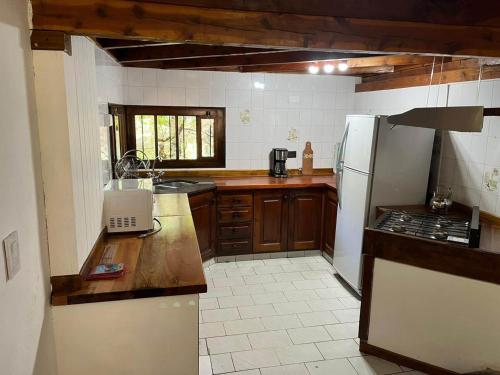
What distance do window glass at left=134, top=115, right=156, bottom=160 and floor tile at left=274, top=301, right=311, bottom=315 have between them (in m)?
2.20

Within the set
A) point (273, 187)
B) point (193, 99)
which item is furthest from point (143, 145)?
point (273, 187)

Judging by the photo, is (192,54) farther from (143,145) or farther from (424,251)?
(424,251)

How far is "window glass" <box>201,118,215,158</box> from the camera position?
4395 mm

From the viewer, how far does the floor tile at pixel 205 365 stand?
7.80 feet

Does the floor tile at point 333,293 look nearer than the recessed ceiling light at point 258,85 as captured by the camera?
Yes

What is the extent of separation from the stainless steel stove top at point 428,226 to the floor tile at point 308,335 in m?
0.92

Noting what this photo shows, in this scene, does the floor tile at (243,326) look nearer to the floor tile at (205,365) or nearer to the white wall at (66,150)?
the floor tile at (205,365)

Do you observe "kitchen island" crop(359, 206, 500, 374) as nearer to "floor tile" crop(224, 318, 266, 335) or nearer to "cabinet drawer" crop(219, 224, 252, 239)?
"floor tile" crop(224, 318, 266, 335)

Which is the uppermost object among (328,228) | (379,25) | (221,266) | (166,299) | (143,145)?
(379,25)

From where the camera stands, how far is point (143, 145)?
4254mm

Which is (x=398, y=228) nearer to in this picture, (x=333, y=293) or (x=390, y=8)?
(x=333, y=293)

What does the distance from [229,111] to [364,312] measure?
2.70 metres

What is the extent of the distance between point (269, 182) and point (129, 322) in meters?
2.68

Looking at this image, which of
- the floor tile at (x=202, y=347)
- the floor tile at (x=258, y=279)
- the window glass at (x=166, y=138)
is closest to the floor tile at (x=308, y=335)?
the floor tile at (x=202, y=347)
